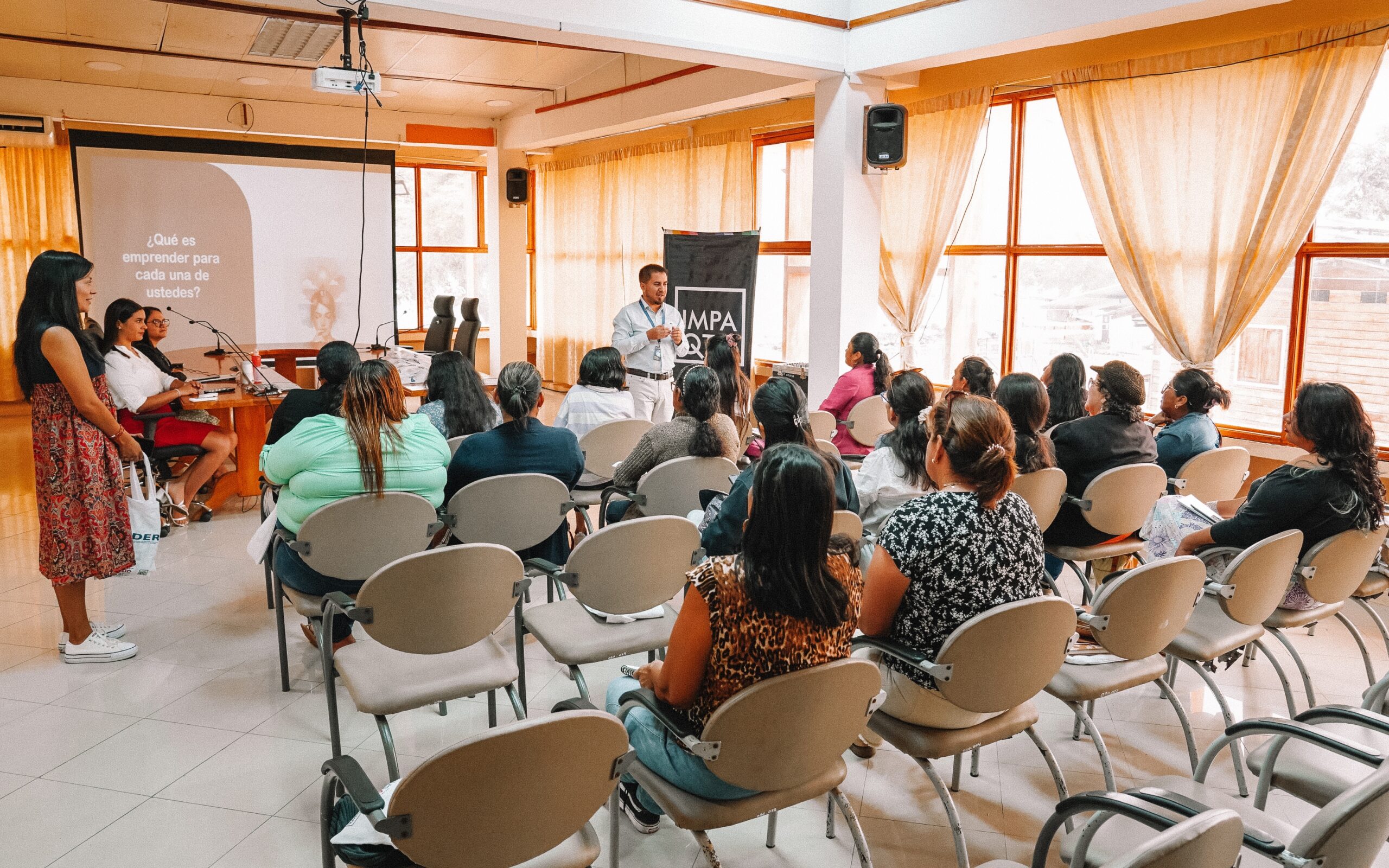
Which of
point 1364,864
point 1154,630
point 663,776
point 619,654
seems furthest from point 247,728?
point 1364,864

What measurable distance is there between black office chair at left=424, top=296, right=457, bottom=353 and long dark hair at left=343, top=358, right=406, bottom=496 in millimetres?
7262

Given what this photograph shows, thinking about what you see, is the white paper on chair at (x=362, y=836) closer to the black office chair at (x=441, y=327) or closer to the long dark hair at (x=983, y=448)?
the long dark hair at (x=983, y=448)

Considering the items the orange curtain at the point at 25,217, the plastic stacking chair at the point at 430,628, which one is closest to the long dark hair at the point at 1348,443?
the plastic stacking chair at the point at 430,628

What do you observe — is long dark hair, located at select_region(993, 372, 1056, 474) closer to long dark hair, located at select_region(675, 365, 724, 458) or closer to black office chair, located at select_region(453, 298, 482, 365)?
long dark hair, located at select_region(675, 365, 724, 458)

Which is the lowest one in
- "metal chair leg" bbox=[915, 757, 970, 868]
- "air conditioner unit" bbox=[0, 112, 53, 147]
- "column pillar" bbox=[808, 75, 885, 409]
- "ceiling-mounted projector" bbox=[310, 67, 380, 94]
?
"metal chair leg" bbox=[915, 757, 970, 868]

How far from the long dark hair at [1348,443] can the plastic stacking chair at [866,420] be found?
8.13 ft

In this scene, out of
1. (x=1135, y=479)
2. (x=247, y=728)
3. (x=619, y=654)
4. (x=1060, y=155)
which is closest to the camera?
(x=619, y=654)

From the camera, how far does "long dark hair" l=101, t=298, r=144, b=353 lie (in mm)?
4992

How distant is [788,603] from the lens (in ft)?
5.89

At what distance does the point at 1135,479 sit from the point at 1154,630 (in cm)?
127

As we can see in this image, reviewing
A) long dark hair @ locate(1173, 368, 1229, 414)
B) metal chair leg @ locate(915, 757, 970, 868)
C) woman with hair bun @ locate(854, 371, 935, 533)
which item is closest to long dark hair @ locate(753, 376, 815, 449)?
woman with hair bun @ locate(854, 371, 935, 533)

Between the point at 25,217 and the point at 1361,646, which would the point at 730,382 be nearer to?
the point at 1361,646

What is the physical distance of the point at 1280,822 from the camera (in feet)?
5.80

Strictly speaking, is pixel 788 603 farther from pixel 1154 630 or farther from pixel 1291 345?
pixel 1291 345
